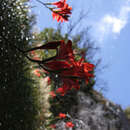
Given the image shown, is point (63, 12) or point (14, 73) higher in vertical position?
point (63, 12)

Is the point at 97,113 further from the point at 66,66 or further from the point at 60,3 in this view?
the point at 66,66

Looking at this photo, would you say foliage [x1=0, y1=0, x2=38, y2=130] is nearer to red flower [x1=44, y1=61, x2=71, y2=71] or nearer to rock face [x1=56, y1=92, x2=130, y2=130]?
red flower [x1=44, y1=61, x2=71, y2=71]

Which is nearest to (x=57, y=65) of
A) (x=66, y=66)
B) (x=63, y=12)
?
(x=66, y=66)

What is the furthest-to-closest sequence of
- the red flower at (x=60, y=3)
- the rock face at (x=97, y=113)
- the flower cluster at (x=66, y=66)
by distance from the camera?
the rock face at (x=97, y=113) → the red flower at (x=60, y=3) → the flower cluster at (x=66, y=66)

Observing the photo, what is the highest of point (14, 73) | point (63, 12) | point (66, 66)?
point (63, 12)

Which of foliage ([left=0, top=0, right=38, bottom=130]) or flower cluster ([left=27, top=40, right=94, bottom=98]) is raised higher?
foliage ([left=0, top=0, right=38, bottom=130])

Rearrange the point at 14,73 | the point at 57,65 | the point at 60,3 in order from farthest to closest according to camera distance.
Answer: the point at 14,73, the point at 60,3, the point at 57,65

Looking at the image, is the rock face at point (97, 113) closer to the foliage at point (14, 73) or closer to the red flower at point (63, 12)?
the foliage at point (14, 73)

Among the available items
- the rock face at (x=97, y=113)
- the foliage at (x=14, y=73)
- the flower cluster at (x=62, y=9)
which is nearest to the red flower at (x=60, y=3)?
the flower cluster at (x=62, y=9)

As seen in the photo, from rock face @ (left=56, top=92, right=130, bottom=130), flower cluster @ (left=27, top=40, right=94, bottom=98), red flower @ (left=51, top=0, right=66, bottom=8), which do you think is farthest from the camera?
rock face @ (left=56, top=92, right=130, bottom=130)

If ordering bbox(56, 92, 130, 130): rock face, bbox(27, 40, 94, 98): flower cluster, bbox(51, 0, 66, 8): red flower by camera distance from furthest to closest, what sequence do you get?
bbox(56, 92, 130, 130): rock face
bbox(51, 0, 66, 8): red flower
bbox(27, 40, 94, 98): flower cluster

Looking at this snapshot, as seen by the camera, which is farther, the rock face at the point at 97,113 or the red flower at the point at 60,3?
the rock face at the point at 97,113

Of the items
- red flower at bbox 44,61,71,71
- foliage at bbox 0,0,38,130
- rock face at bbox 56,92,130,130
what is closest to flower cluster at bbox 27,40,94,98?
red flower at bbox 44,61,71,71

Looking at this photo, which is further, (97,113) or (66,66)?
(97,113)
